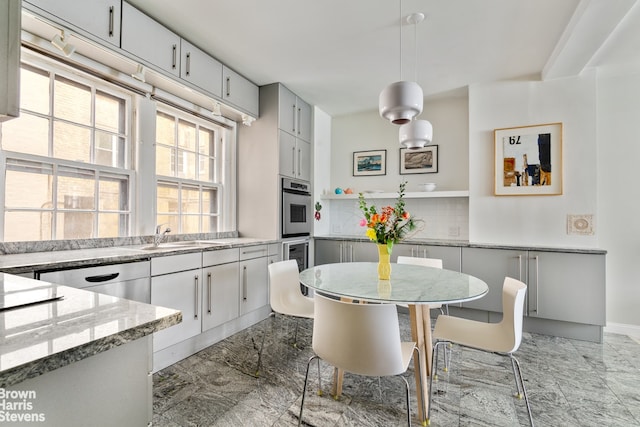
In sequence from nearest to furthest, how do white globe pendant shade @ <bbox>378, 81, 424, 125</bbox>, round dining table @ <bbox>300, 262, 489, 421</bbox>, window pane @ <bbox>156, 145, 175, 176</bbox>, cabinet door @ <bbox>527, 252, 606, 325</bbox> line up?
round dining table @ <bbox>300, 262, 489, 421</bbox>, white globe pendant shade @ <bbox>378, 81, 424, 125</bbox>, cabinet door @ <bbox>527, 252, 606, 325</bbox>, window pane @ <bbox>156, 145, 175, 176</bbox>

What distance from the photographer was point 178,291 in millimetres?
2395

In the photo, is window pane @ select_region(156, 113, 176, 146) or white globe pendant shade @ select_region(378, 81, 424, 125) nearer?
white globe pendant shade @ select_region(378, 81, 424, 125)

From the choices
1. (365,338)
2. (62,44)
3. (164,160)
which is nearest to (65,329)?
(365,338)

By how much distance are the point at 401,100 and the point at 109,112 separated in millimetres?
2393

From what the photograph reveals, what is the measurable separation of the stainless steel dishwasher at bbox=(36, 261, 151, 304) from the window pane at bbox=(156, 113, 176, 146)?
144 cm

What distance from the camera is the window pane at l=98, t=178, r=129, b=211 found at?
2539 millimetres

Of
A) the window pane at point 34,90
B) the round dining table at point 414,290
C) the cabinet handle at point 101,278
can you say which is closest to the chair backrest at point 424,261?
the round dining table at point 414,290

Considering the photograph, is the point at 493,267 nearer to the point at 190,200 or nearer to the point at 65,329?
the point at 190,200

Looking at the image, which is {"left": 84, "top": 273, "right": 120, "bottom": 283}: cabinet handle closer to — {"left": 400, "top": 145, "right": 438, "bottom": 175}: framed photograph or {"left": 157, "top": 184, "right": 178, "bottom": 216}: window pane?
{"left": 157, "top": 184, "right": 178, "bottom": 216}: window pane

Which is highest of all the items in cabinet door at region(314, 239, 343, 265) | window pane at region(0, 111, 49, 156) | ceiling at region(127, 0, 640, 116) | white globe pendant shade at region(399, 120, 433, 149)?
ceiling at region(127, 0, 640, 116)

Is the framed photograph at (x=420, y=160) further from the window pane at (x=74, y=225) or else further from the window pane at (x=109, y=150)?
the window pane at (x=74, y=225)

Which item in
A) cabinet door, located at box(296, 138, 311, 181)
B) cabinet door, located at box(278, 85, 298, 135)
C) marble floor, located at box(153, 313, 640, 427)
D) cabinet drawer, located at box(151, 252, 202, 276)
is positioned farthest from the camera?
cabinet door, located at box(296, 138, 311, 181)

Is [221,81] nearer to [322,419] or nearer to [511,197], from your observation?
[322,419]

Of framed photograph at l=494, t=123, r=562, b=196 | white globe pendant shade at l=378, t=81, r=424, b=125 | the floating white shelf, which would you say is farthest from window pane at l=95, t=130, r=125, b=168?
framed photograph at l=494, t=123, r=562, b=196
